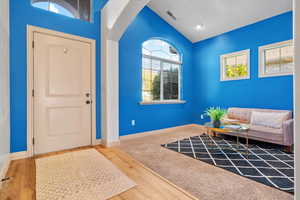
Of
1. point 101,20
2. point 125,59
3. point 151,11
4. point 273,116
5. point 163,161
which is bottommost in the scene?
point 163,161

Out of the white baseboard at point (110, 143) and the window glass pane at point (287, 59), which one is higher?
the window glass pane at point (287, 59)

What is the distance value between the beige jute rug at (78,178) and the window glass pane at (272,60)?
392cm

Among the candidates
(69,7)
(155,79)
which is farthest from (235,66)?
(69,7)

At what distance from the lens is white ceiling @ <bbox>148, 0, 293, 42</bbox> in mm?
3128

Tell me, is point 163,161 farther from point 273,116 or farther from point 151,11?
point 151,11

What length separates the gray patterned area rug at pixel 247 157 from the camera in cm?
177

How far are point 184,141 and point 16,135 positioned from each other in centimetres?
303

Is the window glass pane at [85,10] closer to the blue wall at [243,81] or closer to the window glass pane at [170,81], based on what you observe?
the window glass pane at [170,81]

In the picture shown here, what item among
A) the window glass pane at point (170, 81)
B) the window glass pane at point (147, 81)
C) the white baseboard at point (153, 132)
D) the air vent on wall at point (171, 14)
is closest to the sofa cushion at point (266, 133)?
the white baseboard at point (153, 132)

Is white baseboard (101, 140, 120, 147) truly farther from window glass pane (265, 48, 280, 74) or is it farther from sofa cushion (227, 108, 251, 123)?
window glass pane (265, 48, 280, 74)

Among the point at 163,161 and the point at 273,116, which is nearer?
the point at 163,161

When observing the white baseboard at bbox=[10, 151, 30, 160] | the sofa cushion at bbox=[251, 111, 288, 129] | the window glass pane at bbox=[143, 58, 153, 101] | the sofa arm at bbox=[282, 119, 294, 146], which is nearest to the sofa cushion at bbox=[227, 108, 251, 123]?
the sofa cushion at bbox=[251, 111, 288, 129]

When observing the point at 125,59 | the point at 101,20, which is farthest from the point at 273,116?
the point at 101,20

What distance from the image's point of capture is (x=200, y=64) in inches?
187
